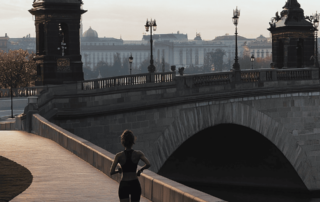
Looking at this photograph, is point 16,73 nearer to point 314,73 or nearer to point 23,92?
point 23,92

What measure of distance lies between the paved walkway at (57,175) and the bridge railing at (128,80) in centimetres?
564

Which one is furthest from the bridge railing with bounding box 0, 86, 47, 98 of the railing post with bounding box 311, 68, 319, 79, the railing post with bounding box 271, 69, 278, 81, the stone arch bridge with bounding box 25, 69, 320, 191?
the railing post with bounding box 311, 68, 319, 79

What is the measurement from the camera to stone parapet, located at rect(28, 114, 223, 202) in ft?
31.0

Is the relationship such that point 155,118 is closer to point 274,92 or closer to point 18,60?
point 274,92

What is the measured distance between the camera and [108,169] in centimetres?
1336

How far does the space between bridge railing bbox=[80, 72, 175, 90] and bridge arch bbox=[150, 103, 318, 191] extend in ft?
5.53

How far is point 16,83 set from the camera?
51.4 meters

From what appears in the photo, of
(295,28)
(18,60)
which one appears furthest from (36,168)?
(18,60)

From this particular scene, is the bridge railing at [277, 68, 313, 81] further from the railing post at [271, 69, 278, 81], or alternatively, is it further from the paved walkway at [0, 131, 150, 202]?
the paved walkway at [0, 131, 150, 202]

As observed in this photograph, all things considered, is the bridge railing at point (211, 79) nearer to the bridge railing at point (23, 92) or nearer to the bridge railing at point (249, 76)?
the bridge railing at point (249, 76)

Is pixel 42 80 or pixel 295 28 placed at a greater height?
pixel 295 28

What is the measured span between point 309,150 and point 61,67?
15063 millimetres

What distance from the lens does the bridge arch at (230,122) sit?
2619 cm

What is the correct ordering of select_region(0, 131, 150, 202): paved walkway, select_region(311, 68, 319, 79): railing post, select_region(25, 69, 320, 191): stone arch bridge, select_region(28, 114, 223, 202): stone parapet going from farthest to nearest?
select_region(311, 68, 319, 79): railing post → select_region(25, 69, 320, 191): stone arch bridge → select_region(0, 131, 150, 202): paved walkway → select_region(28, 114, 223, 202): stone parapet
